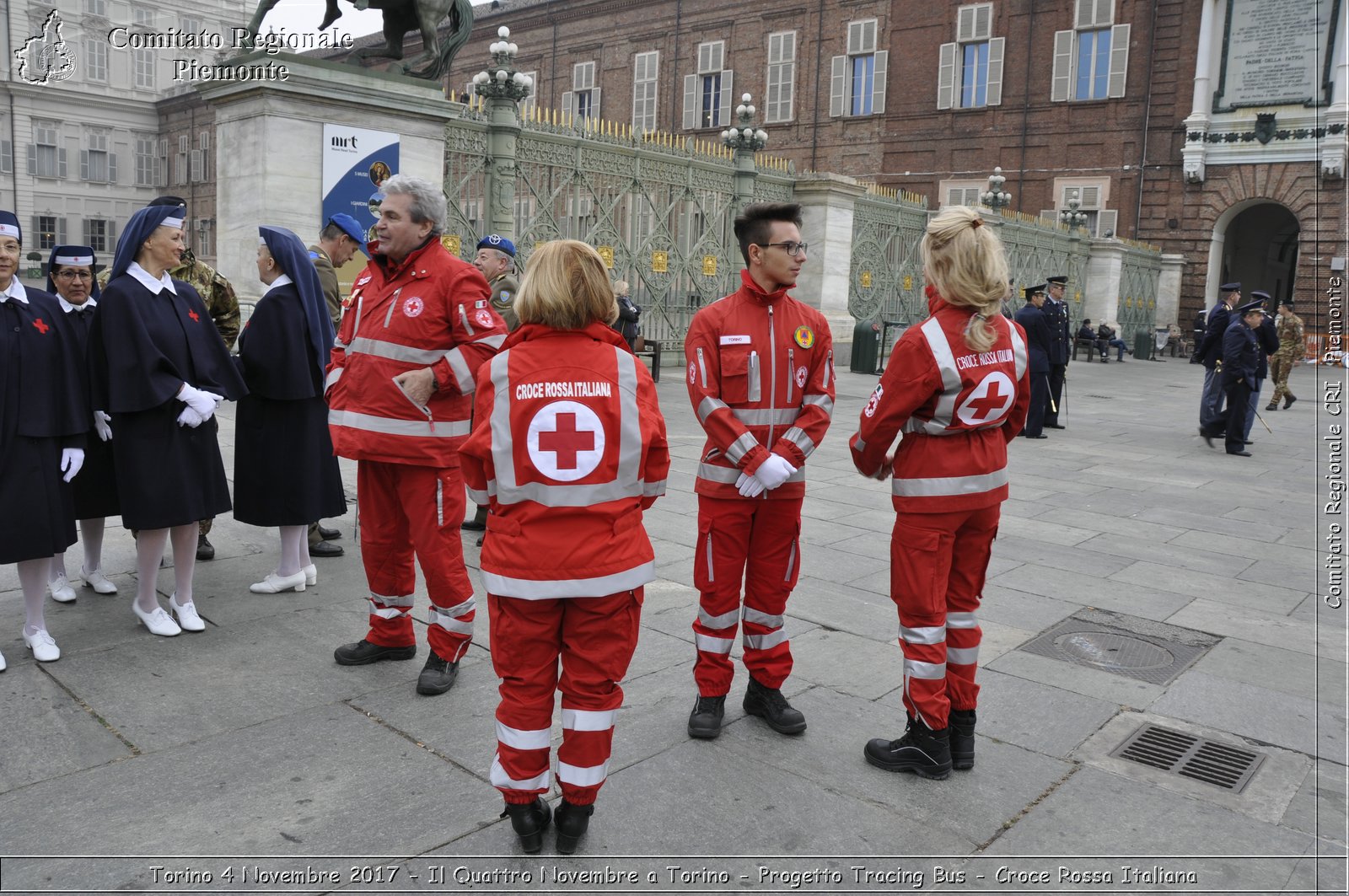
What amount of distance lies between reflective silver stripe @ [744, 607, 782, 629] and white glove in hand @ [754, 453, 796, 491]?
1.92ft

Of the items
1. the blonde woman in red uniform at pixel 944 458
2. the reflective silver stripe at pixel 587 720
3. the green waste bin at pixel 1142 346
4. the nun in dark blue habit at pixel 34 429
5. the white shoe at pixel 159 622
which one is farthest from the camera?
the green waste bin at pixel 1142 346

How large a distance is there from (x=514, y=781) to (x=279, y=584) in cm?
290

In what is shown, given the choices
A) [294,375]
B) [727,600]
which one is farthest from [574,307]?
[294,375]

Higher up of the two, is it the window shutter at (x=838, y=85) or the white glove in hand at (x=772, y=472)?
the window shutter at (x=838, y=85)

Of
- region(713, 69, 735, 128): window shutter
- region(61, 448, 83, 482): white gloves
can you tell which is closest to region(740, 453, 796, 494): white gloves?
region(61, 448, 83, 482): white gloves

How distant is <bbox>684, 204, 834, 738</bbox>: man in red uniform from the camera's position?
151 inches

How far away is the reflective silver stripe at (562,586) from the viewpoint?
9.60 feet

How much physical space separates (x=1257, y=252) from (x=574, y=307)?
38602mm

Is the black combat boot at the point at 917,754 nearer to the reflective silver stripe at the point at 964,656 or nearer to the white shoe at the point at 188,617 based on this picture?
the reflective silver stripe at the point at 964,656

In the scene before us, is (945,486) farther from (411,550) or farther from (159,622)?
(159,622)

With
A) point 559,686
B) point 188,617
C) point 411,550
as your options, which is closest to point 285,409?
point 188,617

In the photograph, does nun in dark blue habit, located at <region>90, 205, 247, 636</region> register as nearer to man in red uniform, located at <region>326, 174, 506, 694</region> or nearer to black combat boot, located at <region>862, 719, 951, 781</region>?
man in red uniform, located at <region>326, 174, 506, 694</region>

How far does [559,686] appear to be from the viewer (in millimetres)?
3072

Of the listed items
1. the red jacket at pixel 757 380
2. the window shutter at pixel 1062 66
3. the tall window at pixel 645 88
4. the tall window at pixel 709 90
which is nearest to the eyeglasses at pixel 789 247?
the red jacket at pixel 757 380
